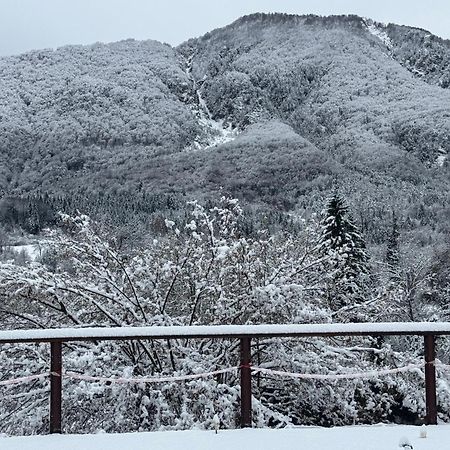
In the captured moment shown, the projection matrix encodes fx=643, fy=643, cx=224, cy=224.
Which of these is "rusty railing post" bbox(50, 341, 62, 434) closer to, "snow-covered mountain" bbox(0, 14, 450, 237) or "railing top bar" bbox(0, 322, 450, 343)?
"railing top bar" bbox(0, 322, 450, 343)

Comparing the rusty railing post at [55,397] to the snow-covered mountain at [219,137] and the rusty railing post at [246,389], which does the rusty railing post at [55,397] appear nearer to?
the rusty railing post at [246,389]

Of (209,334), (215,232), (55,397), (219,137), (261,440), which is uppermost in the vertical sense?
(219,137)

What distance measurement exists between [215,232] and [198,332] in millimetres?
6317

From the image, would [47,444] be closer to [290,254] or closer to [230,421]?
[230,421]

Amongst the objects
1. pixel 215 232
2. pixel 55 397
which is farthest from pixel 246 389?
pixel 215 232

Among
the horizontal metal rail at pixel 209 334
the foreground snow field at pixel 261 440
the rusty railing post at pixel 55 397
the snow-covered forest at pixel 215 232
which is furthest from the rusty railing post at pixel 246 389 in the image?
the snow-covered forest at pixel 215 232

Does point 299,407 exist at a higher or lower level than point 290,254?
lower

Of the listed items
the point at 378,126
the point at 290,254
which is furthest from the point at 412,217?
the point at 290,254

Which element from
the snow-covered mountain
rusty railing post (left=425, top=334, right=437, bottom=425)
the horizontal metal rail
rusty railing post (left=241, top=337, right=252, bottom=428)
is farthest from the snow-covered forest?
rusty railing post (left=425, top=334, right=437, bottom=425)

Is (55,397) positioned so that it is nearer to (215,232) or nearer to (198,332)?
(198,332)

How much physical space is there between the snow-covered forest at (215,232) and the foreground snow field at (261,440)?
236 centimetres

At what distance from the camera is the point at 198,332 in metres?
4.81

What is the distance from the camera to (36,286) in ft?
27.0

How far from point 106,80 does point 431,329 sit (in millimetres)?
188890
